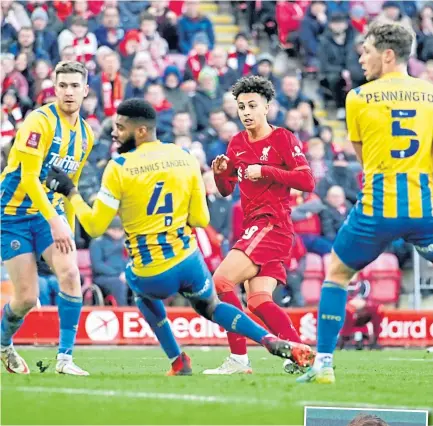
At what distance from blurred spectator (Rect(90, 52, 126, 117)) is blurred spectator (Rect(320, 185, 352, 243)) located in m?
3.60

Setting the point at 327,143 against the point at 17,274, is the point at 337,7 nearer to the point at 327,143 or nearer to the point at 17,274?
the point at 327,143

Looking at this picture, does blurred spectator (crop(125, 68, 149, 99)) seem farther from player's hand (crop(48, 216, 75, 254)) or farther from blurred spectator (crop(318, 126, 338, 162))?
player's hand (crop(48, 216, 75, 254))

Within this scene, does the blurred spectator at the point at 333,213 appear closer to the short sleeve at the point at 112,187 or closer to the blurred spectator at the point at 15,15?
the blurred spectator at the point at 15,15

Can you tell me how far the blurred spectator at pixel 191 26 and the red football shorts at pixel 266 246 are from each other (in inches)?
455

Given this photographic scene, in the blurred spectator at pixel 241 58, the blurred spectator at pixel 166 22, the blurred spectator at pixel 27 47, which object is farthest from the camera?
the blurred spectator at pixel 166 22

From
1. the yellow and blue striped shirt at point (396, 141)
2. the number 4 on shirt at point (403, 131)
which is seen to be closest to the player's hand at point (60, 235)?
the yellow and blue striped shirt at point (396, 141)

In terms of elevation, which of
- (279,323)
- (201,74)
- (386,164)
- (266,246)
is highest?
(201,74)

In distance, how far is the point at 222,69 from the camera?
69.6ft

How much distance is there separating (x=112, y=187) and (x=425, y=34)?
52.0 feet

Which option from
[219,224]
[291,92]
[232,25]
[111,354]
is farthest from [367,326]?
[232,25]

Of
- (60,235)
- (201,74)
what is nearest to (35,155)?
(60,235)

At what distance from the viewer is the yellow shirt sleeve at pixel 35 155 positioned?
990 centimetres

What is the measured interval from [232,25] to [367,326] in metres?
9.49

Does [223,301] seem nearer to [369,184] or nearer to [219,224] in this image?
[369,184]
